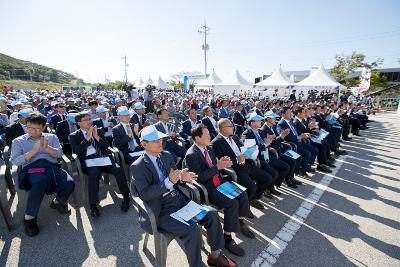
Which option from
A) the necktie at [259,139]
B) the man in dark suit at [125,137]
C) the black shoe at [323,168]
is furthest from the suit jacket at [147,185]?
the black shoe at [323,168]

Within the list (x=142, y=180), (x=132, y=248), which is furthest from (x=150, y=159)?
(x=132, y=248)

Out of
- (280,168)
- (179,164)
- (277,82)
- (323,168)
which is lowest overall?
(323,168)

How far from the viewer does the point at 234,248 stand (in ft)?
9.62

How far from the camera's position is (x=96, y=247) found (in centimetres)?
301

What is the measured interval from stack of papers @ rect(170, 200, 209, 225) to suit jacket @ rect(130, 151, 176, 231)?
238 millimetres

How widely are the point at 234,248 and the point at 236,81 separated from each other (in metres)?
24.9

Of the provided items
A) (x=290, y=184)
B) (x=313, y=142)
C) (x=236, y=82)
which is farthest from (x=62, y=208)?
(x=236, y=82)

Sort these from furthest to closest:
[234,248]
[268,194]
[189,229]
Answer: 1. [268,194]
2. [234,248]
3. [189,229]

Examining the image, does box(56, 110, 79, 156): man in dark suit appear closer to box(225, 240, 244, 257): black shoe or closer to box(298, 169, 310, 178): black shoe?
box(225, 240, 244, 257): black shoe

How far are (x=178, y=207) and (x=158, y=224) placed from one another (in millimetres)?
323

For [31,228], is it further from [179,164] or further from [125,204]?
[179,164]

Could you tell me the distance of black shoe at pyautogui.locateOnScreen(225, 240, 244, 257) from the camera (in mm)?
2901

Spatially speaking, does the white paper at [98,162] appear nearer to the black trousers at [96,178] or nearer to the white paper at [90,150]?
the black trousers at [96,178]

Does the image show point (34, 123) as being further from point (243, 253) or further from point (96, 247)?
point (243, 253)
